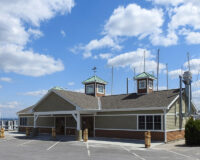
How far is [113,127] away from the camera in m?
22.0

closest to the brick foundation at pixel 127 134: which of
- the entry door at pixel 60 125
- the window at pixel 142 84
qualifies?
the entry door at pixel 60 125

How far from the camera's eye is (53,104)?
23.8 metres

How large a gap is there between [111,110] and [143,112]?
3.09 meters

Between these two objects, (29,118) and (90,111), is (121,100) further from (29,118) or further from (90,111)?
(29,118)

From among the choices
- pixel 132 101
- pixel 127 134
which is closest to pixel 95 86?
pixel 132 101

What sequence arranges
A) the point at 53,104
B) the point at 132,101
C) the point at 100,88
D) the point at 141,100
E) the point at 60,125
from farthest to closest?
1. the point at 100,88
2. the point at 60,125
3. the point at 53,104
4. the point at 132,101
5. the point at 141,100

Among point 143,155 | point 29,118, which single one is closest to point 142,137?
point 143,155

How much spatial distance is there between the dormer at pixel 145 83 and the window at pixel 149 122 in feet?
14.9

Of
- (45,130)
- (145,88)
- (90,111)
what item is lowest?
(45,130)

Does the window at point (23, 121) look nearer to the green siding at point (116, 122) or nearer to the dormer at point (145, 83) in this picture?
the green siding at point (116, 122)

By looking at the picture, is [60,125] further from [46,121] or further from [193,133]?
[193,133]

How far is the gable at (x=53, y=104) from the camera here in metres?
22.6

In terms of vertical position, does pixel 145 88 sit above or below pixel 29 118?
above

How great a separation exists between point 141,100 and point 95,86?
7196 mm
